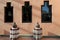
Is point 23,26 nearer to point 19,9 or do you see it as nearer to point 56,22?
point 19,9

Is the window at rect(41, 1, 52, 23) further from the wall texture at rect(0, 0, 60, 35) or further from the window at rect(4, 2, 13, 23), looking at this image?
the window at rect(4, 2, 13, 23)

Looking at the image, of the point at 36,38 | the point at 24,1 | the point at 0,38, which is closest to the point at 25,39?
the point at 36,38

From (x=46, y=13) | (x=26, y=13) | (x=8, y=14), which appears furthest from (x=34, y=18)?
(x=8, y=14)

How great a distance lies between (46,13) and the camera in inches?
441

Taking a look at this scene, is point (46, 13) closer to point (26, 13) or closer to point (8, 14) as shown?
point (26, 13)

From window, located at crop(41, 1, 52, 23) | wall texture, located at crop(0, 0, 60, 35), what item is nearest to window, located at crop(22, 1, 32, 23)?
wall texture, located at crop(0, 0, 60, 35)

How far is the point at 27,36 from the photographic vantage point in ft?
36.3

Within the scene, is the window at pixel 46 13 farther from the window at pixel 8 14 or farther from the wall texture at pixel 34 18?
the window at pixel 8 14

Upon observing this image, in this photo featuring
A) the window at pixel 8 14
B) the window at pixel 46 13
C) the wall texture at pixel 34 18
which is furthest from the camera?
the window at pixel 8 14

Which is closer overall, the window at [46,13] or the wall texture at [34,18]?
the wall texture at [34,18]

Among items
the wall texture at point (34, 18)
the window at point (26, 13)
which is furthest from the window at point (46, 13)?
the window at point (26, 13)

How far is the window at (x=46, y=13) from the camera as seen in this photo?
11.2 m

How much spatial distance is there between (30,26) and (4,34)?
1.49 metres

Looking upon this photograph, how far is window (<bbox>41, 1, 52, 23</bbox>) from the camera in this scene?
36.7ft
